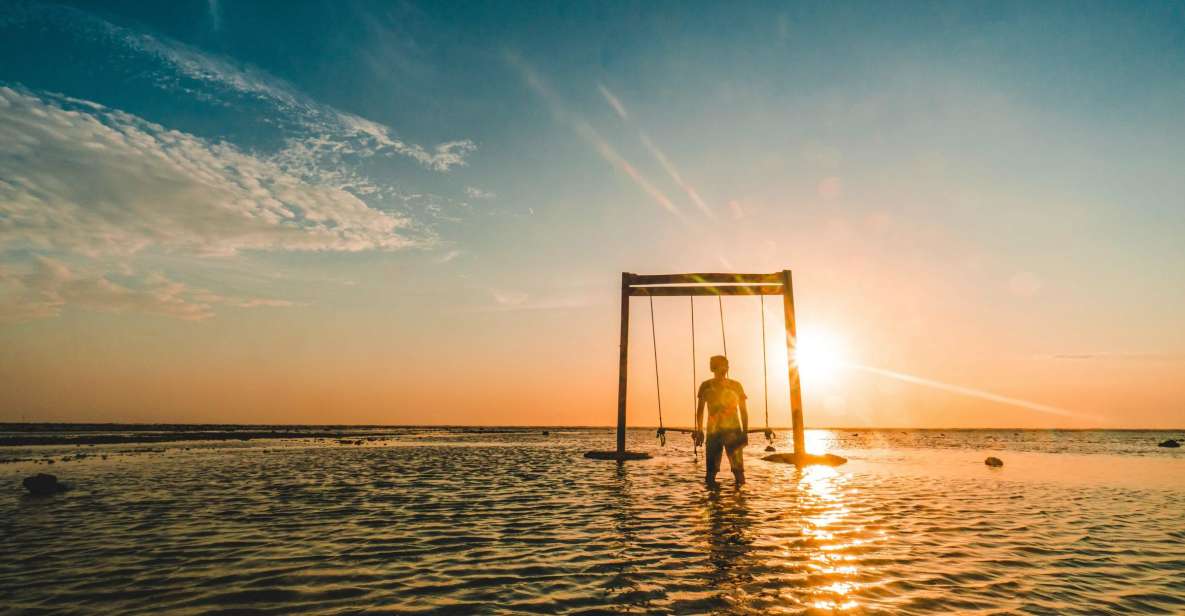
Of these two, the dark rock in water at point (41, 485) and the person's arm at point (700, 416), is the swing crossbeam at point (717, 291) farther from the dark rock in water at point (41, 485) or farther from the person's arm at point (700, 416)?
the dark rock in water at point (41, 485)

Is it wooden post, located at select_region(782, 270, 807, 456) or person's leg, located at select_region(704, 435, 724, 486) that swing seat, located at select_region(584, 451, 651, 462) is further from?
person's leg, located at select_region(704, 435, 724, 486)

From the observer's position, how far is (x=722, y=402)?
40.5ft

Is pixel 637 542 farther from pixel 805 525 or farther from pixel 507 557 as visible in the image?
pixel 805 525

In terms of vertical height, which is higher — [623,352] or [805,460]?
[623,352]

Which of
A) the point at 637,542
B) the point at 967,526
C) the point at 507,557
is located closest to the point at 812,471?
the point at 967,526

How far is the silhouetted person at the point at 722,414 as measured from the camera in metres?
12.4

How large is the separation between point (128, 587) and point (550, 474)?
42.0 feet

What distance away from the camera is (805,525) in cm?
852

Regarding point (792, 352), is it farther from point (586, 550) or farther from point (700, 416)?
point (586, 550)

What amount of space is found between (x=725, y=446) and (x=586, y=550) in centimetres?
659

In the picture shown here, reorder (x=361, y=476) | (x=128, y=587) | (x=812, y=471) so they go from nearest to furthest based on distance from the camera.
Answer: (x=128, y=587), (x=361, y=476), (x=812, y=471)

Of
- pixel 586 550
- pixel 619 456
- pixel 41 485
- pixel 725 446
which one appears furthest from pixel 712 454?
pixel 41 485

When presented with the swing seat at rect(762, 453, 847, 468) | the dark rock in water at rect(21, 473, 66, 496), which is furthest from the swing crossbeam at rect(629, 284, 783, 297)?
the dark rock in water at rect(21, 473, 66, 496)

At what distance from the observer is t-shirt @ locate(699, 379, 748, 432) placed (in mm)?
12352
